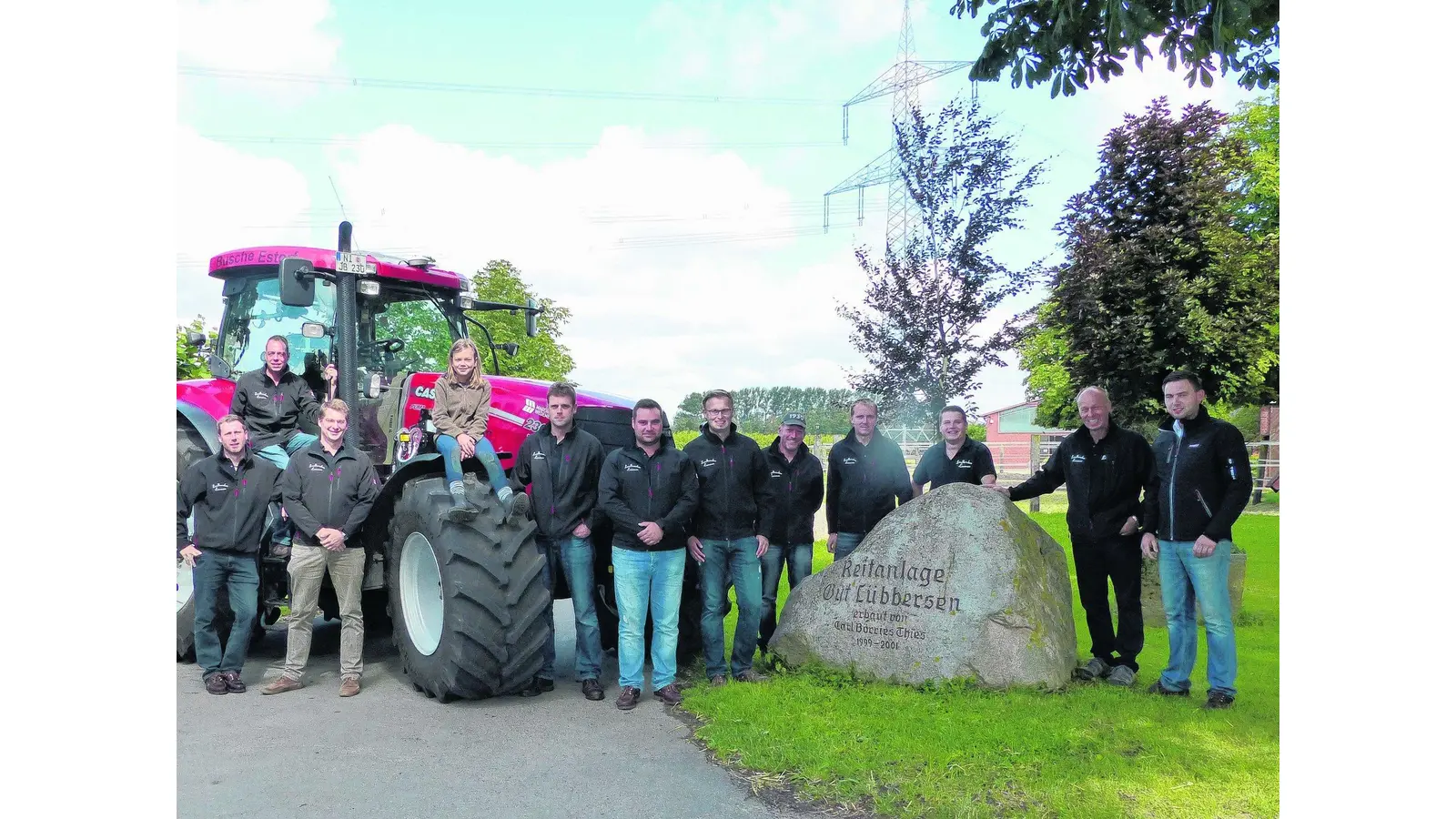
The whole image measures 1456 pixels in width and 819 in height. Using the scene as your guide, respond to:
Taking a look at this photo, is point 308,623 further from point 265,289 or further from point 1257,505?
point 1257,505

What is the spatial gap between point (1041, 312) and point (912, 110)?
3.69m

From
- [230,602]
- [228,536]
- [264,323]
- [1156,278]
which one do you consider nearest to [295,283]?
[264,323]

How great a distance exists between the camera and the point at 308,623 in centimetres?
649

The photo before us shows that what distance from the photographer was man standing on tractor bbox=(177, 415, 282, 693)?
253 inches

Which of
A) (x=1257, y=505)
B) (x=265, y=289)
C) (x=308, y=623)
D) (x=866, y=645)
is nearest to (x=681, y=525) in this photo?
(x=866, y=645)

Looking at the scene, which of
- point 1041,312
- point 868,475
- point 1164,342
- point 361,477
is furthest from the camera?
point 1041,312

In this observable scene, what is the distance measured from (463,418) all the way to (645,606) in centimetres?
164

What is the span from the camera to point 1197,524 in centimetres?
577

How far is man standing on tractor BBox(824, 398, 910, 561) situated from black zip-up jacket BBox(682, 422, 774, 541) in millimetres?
884

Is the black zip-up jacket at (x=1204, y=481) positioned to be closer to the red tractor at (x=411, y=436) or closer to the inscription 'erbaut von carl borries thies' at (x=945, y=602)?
the inscription 'erbaut von carl borries thies' at (x=945, y=602)

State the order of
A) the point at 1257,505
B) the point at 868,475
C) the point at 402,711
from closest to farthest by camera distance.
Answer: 1. the point at 402,711
2. the point at 868,475
3. the point at 1257,505

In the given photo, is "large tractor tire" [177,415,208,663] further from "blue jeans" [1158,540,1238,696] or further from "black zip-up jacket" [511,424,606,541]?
"blue jeans" [1158,540,1238,696]

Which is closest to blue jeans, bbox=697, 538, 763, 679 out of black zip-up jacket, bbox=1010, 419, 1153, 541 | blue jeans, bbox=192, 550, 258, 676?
black zip-up jacket, bbox=1010, 419, 1153, 541

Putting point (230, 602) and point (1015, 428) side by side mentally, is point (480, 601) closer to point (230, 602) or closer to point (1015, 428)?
point (230, 602)
